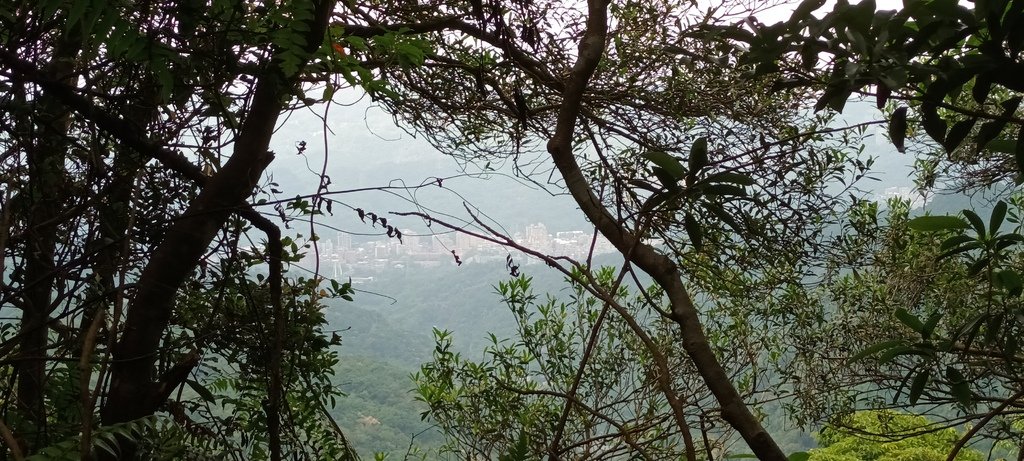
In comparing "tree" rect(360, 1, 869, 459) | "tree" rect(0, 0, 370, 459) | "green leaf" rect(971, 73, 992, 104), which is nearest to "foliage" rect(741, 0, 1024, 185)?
"green leaf" rect(971, 73, 992, 104)

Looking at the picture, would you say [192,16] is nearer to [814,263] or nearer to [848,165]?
[814,263]

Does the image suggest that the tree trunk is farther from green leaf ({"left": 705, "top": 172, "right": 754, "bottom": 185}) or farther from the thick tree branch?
green leaf ({"left": 705, "top": 172, "right": 754, "bottom": 185})

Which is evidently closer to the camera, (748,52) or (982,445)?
(748,52)

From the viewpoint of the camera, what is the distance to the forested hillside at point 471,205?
0.79 meters

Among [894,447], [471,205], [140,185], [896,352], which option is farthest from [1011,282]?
[894,447]

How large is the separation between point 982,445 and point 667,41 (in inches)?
257

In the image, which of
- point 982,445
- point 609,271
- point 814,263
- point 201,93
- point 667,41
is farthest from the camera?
point 982,445

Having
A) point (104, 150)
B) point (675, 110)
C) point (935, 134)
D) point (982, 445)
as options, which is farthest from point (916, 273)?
point (982, 445)

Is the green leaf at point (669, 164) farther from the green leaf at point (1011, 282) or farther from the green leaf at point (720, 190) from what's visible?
the green leaf at point (1011, 282)

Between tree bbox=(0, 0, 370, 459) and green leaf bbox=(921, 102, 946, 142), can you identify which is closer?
green leaf bbox=(921, 102, 946, 142)

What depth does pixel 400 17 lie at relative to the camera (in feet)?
8.05

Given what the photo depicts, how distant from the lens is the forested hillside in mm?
785

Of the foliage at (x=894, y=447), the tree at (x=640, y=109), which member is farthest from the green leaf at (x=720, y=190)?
the foliage at (x=894, y=447)

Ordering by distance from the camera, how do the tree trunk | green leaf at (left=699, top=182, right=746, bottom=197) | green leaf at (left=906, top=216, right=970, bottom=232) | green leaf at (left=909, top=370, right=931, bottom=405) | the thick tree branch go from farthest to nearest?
the tree trunk
green leaf at (left=909, top=370, right=931, bottom=405)
green leaf at (left=906, top=216, right=970, bottom=232)
green leaf at (left=699, top=182, right=746, bottom=197)
the thick tree branch
